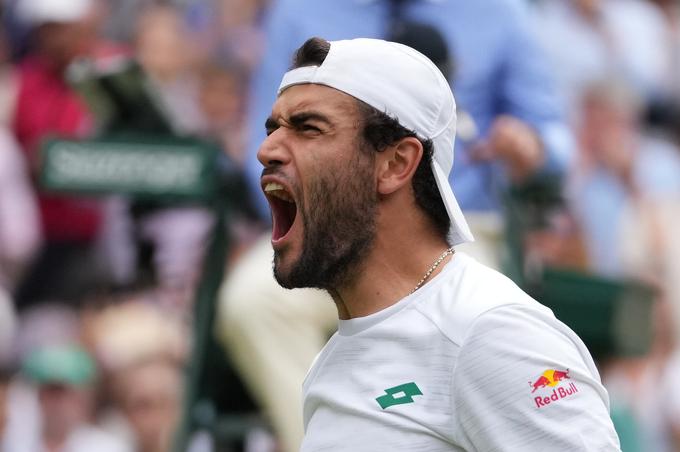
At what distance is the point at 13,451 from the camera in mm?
6801

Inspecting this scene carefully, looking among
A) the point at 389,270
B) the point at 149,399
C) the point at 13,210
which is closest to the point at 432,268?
the point at 389,270

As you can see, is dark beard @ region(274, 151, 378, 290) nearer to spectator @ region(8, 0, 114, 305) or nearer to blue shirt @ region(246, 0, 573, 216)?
blue shirt @ region(246, 0, 573, 216)

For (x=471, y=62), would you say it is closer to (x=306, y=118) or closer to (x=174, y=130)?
(x=174, y=130)

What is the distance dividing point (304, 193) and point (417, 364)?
1.25 ft

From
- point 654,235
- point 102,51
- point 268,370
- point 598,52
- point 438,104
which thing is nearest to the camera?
point 438,104

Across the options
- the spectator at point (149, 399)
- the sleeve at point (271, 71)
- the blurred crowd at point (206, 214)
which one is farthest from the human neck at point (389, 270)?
the spectator at point (149, 399)

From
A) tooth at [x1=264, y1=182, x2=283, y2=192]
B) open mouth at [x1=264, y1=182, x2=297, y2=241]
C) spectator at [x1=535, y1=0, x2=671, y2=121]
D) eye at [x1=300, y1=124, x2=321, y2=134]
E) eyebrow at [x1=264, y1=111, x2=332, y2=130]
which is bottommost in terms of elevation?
spectator at [x1=535, y1=0, x2=671, y2=121]

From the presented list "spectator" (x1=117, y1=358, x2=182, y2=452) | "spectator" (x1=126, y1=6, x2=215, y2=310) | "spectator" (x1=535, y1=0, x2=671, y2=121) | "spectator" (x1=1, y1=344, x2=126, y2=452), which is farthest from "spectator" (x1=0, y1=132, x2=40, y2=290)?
"spectator" (x1=535, y1=0, x2=671, y2=121)

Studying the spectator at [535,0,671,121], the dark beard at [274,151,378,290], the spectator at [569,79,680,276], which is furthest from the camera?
the spectator at [535,0,671,121]

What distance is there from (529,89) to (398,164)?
262 cm

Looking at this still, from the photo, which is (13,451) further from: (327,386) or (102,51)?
(327,386)

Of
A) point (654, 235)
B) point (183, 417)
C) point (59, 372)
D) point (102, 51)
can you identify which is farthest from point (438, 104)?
point (654, 235)

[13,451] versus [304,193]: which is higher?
[304,193]

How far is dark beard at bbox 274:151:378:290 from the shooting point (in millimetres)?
2967
